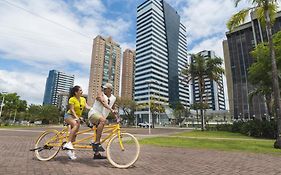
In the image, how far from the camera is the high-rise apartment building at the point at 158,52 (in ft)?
400

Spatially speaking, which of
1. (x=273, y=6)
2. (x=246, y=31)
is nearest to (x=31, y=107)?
(x=273, y=6)

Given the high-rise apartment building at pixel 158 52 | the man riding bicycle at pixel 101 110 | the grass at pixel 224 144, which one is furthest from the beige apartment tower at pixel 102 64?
the man riding bicycle at pixel 101 110

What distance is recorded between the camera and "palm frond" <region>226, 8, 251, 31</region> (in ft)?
39.1

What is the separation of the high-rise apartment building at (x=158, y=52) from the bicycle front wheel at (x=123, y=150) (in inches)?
4299

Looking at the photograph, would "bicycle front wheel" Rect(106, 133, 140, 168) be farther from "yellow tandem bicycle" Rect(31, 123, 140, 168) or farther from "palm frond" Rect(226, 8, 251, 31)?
"palm frond" Rect(226, 8, 251, 31)

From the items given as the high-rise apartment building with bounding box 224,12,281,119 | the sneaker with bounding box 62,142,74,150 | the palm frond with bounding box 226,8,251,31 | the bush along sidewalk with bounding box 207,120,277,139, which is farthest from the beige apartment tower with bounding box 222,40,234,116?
the sneaker with bounding box 62,142,74,150

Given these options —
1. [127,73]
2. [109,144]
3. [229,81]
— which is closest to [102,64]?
[127,73]

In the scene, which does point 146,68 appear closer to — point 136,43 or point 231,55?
point 136,43

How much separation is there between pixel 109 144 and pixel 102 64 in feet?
390

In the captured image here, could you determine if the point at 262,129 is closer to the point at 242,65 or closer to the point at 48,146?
the point at 48,146

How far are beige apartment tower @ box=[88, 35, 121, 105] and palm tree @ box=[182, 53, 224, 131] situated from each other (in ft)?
277

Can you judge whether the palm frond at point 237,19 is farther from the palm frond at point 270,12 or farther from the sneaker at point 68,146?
the sneaker at point 68,146

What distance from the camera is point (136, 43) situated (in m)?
133

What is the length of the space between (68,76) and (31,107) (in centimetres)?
12736
